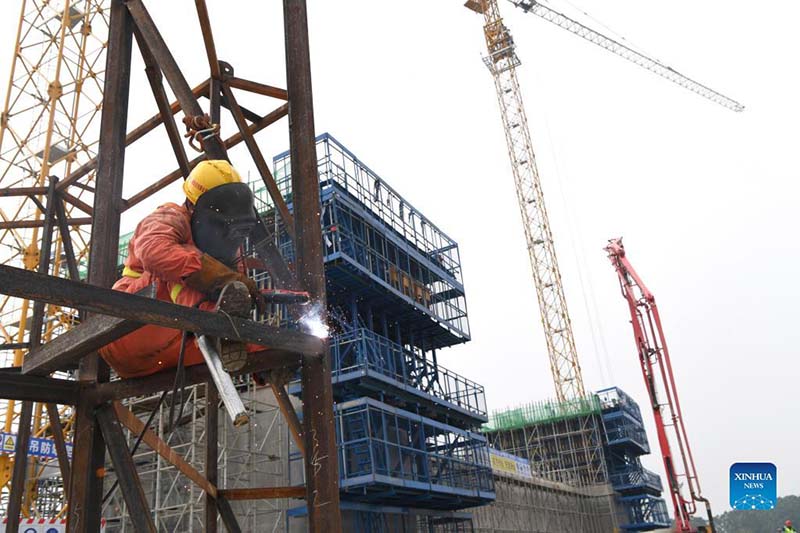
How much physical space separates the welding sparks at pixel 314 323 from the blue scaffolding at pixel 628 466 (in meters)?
44.5

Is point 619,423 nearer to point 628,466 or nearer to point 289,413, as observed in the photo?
point 628,466

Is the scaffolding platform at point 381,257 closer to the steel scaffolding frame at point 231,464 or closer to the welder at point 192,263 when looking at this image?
the steel scaffolding frame at point 231,464

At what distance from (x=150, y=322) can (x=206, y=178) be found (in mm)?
1164

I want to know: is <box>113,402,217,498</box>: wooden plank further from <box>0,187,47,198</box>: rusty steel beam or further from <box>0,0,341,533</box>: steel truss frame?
<box>0,187,47,198</box>: rusty steel beam

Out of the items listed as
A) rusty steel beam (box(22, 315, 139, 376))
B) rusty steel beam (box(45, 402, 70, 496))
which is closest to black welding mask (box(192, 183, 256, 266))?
rusty steel beam (box(22, 315, 139, 376))

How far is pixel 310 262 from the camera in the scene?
479cm

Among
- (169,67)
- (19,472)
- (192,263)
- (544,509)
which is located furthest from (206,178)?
(544,509)

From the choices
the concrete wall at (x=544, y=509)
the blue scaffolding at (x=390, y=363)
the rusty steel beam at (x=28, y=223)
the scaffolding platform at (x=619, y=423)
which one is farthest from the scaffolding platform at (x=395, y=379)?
the scaffolding platform at (x=619, y=423)

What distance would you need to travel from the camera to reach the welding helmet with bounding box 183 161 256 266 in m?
4.33

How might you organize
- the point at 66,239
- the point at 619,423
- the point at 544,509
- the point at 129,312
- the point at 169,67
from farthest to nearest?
1. the point at 619,423
2. the point at 544,509
3. the point at 66,239
4. the point at 169,67
5. the point at 129,312

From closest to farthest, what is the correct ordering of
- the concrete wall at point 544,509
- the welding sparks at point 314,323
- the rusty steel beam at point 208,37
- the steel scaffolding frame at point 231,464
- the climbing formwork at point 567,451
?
1. the welding sparks at point 314,323
2. the rusty steel beam at point 208,37
3. the steel scaffolding frame at point 231,464
4. the concrete wall at point 544,509
5. the climbing formwork at point 567,451

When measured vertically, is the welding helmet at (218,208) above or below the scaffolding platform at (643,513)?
above

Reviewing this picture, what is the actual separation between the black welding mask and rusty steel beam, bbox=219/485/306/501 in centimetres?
170

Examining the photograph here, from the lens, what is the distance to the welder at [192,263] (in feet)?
12.9
